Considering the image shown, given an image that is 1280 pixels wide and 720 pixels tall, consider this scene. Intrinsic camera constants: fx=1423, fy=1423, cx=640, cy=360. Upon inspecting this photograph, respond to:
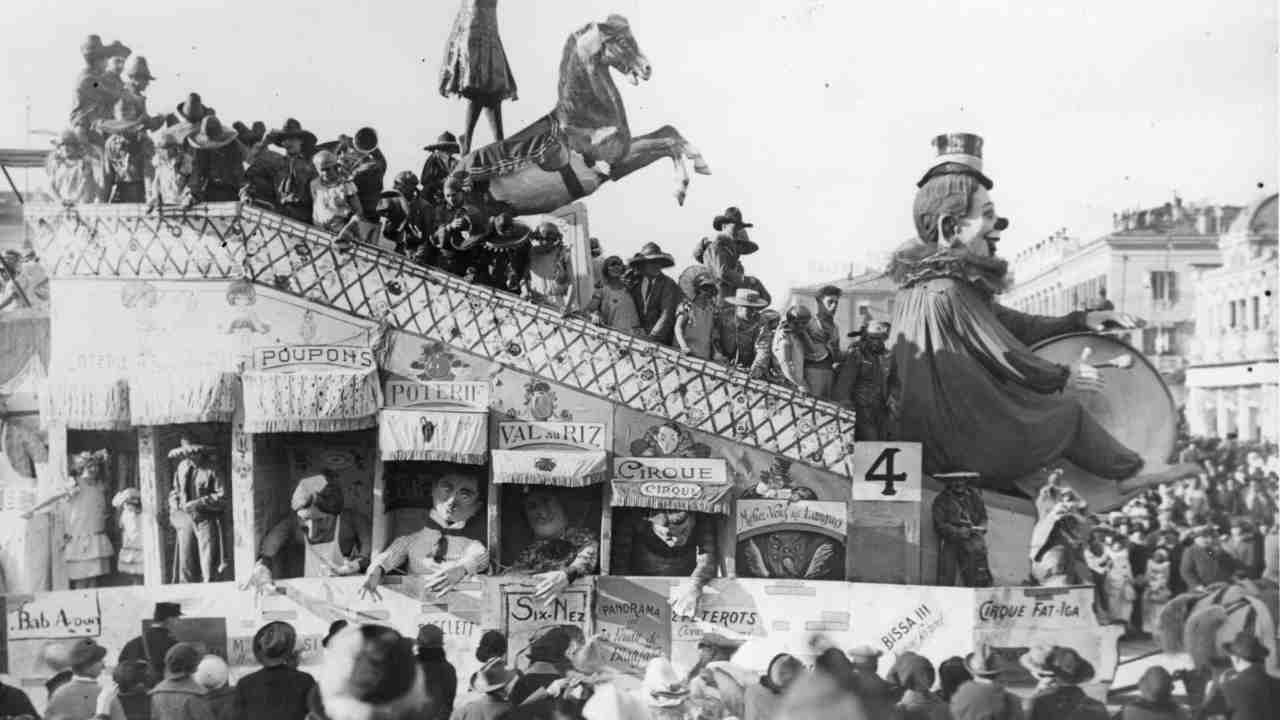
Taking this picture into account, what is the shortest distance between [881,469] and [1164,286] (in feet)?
10.2

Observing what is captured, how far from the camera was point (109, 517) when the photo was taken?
1139 centimetres

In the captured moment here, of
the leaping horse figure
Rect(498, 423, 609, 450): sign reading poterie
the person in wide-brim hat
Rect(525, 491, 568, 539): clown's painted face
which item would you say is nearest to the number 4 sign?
Rect(498, 423, 609, 450): sign reading poterie

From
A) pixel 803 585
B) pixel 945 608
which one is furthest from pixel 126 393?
pixel 945 608

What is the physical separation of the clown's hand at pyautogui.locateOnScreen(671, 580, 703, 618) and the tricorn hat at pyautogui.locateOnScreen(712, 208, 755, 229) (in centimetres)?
287

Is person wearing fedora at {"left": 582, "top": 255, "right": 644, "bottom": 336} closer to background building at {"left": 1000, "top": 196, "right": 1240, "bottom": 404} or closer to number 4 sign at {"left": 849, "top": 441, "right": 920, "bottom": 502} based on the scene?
number 4 sign at {"left": 849, "top": 441, "right": 920, "bottom": 502}

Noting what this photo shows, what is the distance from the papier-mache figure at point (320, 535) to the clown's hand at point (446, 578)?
59 centimetres

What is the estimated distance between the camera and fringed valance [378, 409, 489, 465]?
36.1 ft

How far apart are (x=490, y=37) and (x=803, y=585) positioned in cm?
502

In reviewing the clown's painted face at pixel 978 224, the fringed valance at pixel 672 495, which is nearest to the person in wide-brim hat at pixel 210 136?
the fringed valance at pixel 672 495

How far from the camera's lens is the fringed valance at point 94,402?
435 inches

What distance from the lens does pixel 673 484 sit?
1105 centimetres

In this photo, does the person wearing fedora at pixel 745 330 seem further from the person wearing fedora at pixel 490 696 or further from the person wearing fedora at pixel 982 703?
the person wearing fedora at pixel 490 696

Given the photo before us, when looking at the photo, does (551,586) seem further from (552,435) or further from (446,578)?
(552,435)

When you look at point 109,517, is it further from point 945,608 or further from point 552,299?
point 945,608
